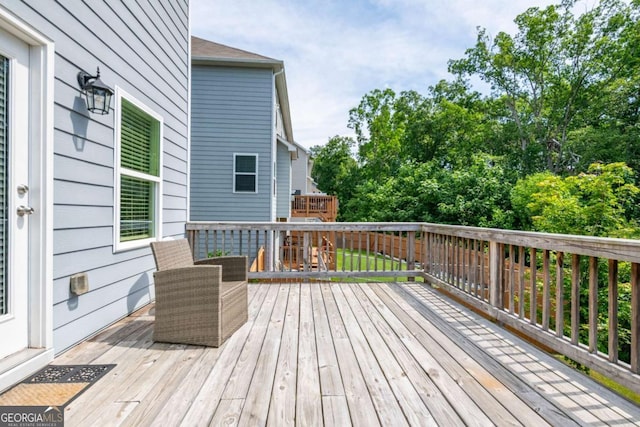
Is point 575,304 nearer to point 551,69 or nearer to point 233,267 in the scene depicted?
point 233,267

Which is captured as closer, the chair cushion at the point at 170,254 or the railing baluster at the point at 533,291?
the railing baluster at the point at 533,291

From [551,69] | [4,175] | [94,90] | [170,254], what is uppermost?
[551,69]

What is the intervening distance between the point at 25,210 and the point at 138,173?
4.29ft

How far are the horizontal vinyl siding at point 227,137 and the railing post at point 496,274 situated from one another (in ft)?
19.3

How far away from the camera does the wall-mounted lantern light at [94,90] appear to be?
2437 mm

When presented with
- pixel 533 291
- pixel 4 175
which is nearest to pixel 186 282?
pixel 4 175

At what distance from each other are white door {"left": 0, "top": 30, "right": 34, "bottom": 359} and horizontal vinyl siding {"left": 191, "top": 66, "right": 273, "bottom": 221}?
6.03 m

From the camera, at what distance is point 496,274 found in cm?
300

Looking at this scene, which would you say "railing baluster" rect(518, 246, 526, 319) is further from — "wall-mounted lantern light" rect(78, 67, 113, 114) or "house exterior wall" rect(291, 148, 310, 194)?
"house exterior wall" rect(291, 148, 310, 194)

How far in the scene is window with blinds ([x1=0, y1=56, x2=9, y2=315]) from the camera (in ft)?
6.15

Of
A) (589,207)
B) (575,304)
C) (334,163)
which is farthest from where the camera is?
(334,163)

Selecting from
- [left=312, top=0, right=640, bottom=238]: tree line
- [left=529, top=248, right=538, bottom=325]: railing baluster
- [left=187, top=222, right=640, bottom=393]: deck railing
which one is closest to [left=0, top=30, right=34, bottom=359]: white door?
[left=187, top=222, right=640, bottom=393]: deck railing

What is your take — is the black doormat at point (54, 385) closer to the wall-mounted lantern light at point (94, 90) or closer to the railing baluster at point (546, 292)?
the wall-mounted lantern light at point (94, 90)

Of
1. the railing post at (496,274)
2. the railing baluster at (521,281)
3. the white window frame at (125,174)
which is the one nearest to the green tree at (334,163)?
the white window frame at (125,174)
